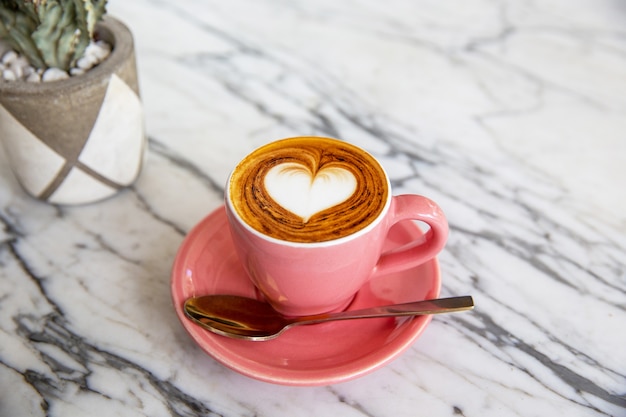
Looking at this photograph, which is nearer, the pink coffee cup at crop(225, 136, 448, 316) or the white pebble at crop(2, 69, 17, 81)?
the pink coffee cup at crop(225, 136, 448, 316)

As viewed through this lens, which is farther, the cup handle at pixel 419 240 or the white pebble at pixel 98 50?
the white pebble at pixel 98 50

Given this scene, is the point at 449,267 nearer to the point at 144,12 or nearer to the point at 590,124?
the point at 590,124

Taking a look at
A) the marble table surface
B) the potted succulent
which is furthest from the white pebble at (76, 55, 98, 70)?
the marble table surface

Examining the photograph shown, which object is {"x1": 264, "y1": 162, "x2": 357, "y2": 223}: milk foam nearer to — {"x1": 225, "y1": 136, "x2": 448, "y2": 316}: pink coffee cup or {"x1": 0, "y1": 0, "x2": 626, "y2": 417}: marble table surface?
→ {"x1": 225, "y1": 136, "x2": 448, "y2": 316}: pink coffee cup

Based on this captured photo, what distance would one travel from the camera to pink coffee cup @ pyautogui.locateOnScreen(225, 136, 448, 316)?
0.50 meters

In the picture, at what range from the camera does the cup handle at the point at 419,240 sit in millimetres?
534

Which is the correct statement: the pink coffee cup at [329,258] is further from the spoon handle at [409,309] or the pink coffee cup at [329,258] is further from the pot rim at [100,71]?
the pot rim at [100,71]

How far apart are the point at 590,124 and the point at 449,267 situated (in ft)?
1.17

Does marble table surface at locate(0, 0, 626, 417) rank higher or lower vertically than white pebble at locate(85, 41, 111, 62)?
lower

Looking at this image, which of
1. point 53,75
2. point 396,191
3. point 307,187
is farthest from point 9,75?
point 396,191

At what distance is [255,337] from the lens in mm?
543

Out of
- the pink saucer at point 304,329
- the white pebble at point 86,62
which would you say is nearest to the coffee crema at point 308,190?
the pink saucer at point 304,329

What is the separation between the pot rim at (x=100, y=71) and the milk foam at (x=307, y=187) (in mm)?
229

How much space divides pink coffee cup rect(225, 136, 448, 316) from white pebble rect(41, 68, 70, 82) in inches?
10.2
